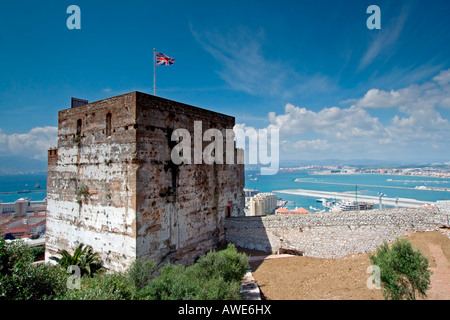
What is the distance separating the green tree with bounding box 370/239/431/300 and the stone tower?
8.67 m

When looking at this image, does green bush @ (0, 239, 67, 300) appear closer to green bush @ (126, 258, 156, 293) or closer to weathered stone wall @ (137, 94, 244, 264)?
green bush @ (126, 258, 156, 293)

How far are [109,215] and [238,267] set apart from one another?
20.3 feet

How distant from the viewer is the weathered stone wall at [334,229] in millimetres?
12062

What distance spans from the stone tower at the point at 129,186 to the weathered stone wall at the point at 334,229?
2.94 metres

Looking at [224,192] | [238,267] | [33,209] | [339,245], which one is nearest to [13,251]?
[238,267]

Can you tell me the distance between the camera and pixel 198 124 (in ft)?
46.0

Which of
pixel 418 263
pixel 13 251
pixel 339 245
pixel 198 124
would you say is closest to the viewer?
pixel 418 263

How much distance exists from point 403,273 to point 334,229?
5.71 metres

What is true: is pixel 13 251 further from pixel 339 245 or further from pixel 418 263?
pixel 339 245

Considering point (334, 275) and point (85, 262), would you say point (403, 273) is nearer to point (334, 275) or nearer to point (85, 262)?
point (334, 275)

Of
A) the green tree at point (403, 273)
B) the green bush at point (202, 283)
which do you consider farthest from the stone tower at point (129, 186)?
the green tree at point (403, 273)

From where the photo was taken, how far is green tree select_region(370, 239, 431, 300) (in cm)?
717

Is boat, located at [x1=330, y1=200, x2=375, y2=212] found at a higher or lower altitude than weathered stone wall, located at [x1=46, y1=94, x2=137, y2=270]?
lower

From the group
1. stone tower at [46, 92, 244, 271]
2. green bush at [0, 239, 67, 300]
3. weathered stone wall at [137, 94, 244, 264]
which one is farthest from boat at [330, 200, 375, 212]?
green bush at [0, 239, 67, 300]
